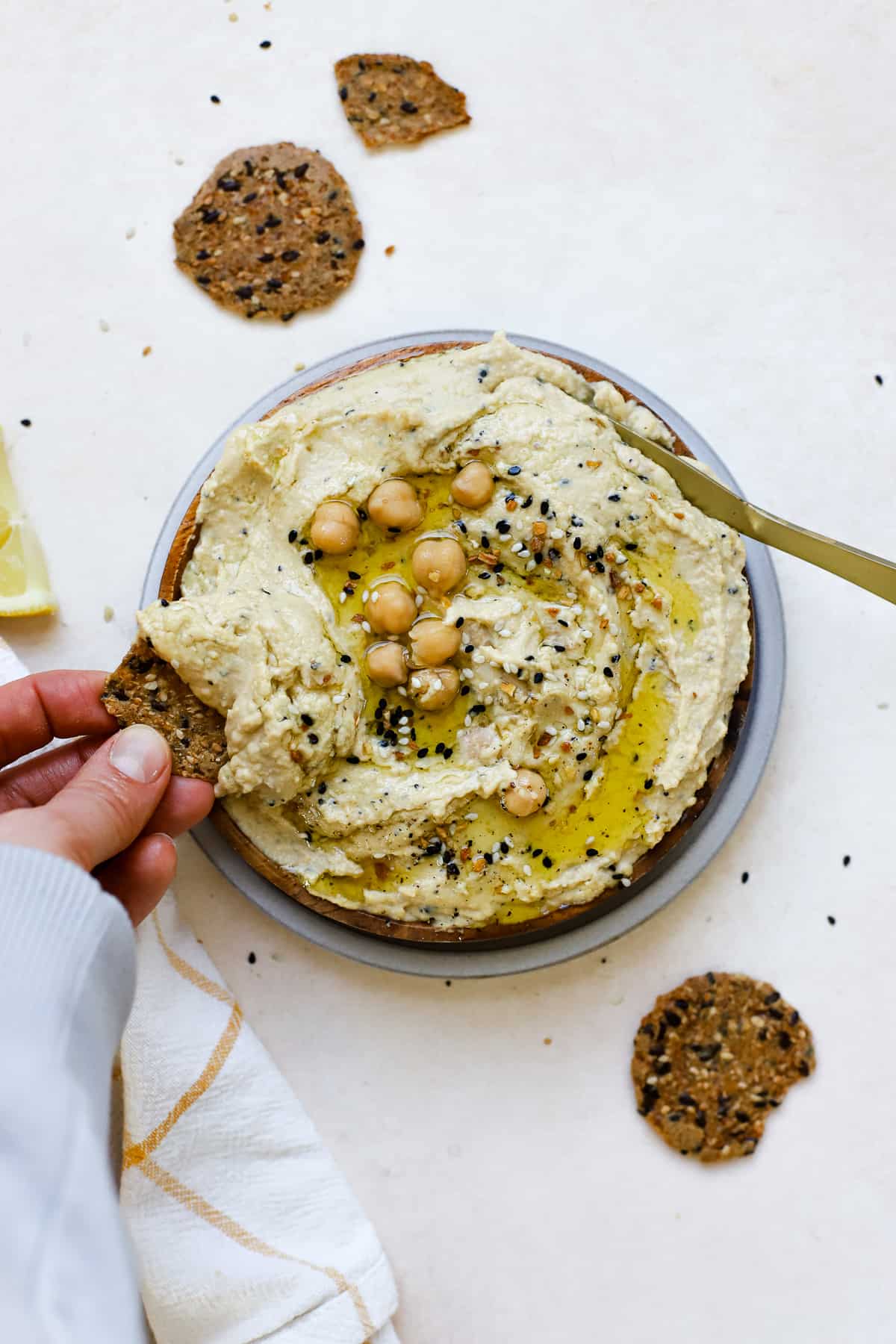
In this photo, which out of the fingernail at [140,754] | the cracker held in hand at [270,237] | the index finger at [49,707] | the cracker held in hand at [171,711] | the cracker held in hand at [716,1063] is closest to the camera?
the fingernail at [140,754]

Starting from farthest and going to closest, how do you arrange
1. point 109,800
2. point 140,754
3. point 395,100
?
1. point 395,100
2. point 140,754
3. point 109,800

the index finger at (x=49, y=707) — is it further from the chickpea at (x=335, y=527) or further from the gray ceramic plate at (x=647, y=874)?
the chickpea at (x=335, y=527)

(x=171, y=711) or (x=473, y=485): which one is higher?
(x=473, y=485)

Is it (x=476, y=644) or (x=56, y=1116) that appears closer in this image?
(x=56, y=1116)

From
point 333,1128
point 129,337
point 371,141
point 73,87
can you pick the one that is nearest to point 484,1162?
point 333,1128

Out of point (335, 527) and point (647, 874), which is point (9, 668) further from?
point (647, 874)

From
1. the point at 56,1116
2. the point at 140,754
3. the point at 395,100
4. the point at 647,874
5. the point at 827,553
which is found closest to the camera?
the point at 56,1116

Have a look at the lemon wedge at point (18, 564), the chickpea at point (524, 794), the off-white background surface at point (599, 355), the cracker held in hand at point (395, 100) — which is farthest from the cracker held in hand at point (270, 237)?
the chickpea at point (524, 794)

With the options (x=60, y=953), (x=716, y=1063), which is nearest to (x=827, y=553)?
(x=716, y=1063)
